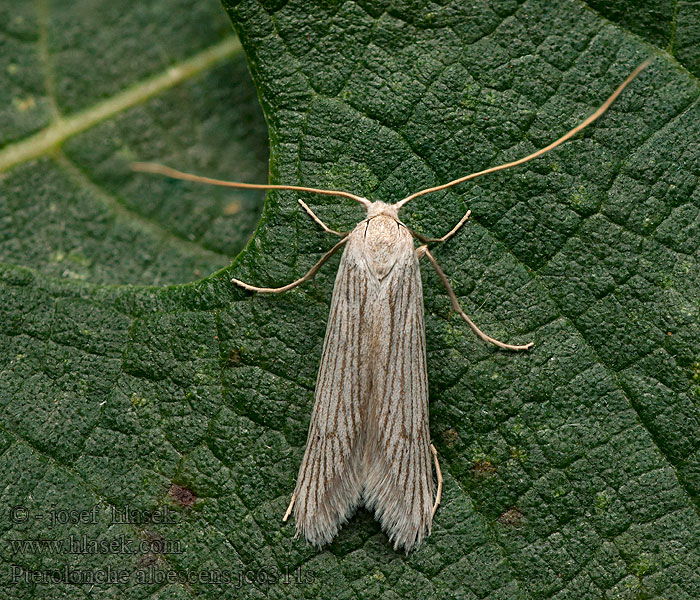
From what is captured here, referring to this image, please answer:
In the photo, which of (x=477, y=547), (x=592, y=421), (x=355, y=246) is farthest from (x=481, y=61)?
(x=477, y=547)

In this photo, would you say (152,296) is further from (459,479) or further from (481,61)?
(481,61)

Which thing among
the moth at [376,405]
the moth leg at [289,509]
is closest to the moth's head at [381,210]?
the moth at [376,405]

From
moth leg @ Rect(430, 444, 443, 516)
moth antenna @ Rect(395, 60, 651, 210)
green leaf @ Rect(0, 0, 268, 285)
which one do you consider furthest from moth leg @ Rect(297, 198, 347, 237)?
moth leg @ Rect(430, 444, 443, 516)

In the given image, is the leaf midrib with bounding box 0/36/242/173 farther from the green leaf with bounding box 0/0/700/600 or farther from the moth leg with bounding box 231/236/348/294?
the moth leg with bounding box 231/236/348/294

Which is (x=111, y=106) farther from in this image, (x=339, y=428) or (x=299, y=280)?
(x=339, y=428)

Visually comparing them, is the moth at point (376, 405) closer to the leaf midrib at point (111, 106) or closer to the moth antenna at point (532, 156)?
the moth antenna at point (532, 156)

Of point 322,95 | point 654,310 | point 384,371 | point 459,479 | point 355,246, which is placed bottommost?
point 459,479
